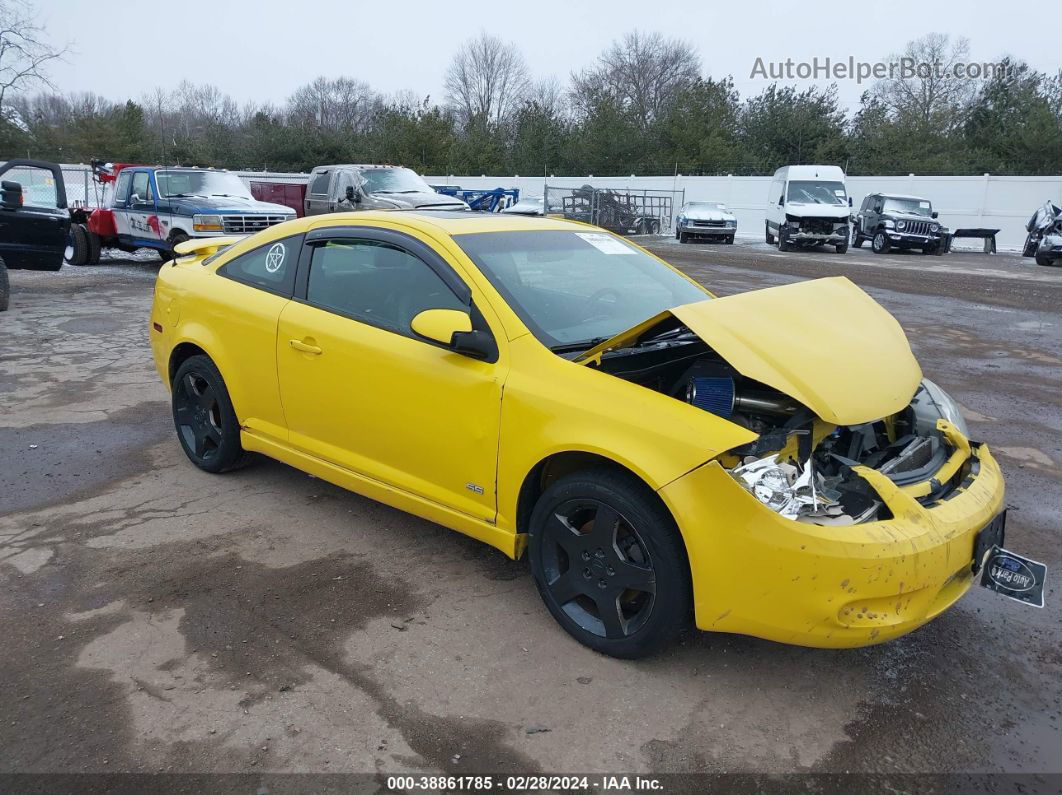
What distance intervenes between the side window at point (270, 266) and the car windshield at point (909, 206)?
24.1 meters

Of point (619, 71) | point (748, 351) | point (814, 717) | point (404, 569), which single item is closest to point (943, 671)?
point (814, 717)

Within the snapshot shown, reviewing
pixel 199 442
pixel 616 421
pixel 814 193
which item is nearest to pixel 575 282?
pixel 616 421

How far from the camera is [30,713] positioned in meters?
2.70

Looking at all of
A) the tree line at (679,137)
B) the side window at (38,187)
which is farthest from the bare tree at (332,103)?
the side window at (38,187)

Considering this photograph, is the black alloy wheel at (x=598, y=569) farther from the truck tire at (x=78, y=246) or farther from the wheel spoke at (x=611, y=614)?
the truck tire at (x=78, y=246)

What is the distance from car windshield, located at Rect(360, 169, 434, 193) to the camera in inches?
642

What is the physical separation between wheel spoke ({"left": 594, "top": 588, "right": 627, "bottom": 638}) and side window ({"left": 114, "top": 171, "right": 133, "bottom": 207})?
48.9 ft

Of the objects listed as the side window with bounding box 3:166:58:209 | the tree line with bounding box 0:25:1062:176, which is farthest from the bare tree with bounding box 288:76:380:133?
the side window with bounding box 3:166:58:209

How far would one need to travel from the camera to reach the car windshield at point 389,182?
642 inches

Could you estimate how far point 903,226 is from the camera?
2397 cm

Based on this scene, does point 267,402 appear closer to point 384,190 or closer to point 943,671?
point 943,671

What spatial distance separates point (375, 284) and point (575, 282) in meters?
0.98

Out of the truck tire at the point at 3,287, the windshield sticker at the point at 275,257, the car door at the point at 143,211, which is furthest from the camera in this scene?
the car door at the point at 143,211

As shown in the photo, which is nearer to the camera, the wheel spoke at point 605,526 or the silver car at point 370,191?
the wheel spoke at point 605,526
